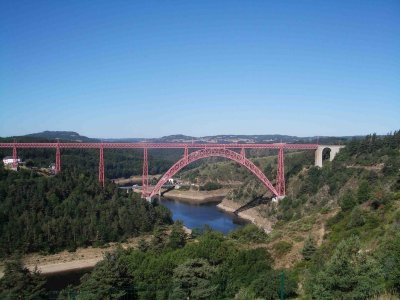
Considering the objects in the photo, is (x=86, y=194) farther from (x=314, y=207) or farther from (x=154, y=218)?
(x=314, y=207)

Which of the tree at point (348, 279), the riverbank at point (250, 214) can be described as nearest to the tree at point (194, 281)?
the tree at point (348, 279)

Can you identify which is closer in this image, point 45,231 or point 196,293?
point 196,293

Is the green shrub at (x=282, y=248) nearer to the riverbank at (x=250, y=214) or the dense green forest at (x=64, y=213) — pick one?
the riverbank at (x=250, y=214)

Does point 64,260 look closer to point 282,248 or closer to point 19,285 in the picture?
point 19,285

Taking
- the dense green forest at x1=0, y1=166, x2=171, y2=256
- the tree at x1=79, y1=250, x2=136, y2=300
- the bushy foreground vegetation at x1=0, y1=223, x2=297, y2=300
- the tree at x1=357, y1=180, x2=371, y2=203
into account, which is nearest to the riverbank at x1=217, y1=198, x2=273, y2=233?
the dense green forest at x1=0, y1=166, x2=171, y2=256

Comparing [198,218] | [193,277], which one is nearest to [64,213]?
[198,218]

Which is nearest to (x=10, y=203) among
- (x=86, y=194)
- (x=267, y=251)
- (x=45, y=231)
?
(x=45, y=231)
